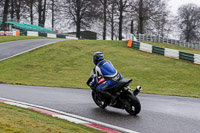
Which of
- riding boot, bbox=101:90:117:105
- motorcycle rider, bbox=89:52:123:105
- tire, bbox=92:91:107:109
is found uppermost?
motorcycle rider, bbox=89:52:123:105

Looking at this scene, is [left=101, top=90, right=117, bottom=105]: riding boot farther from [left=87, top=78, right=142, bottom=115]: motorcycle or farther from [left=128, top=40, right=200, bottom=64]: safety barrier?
[left=128, top=40, right=200, bottom=64]: safety barrier

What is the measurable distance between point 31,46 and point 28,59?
19.8 ft

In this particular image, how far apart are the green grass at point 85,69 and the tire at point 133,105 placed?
6.16m

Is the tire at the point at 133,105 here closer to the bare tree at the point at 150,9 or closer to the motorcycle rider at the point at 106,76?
the motorcycle rider at the point at 106,76

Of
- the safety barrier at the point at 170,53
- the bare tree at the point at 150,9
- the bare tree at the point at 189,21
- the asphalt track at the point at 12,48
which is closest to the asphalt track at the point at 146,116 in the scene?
the safety barrier at the point at 170,53

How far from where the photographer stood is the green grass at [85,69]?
1504 centimetres

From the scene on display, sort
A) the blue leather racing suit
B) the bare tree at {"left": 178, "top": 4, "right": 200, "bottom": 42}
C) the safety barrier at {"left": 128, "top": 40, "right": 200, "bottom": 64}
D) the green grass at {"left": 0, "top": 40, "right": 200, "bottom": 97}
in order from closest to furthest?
1. the blue leather racing suit
2. the green grass at {"left": 0, "top": 40, "right": 200, "bottom": 97}
3. the safety barrier at {"left": 128, "top": 40, "right": 200, "bottom": 64}
4. the bare tree at {"left": 178, "top": 4, "right": 200, "bottom": 42}

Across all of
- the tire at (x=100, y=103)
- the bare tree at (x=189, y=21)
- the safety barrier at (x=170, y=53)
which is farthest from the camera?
the bare tree at (x=189, y=21)

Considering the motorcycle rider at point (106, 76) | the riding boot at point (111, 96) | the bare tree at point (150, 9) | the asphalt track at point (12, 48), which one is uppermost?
the bare tree at point (150, 9)

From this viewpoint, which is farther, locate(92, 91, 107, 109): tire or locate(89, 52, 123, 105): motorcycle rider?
locate(92, 91, 107, 109): tire

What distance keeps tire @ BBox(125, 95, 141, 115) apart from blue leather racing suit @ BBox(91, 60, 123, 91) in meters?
0.57

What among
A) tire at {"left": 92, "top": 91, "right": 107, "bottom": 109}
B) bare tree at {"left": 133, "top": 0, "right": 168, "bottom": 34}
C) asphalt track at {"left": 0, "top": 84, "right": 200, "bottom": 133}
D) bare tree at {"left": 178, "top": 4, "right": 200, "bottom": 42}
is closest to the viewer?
asphalt track at {"left": 0, "top": 84, "right": 200, "bottom": 133}

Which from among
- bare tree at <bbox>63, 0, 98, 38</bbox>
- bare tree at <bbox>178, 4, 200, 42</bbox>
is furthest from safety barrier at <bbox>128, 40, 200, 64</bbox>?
bare tree at <bbox>178, 4, 200, 42</bbox>

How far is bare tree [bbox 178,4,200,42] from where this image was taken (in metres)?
72.9
